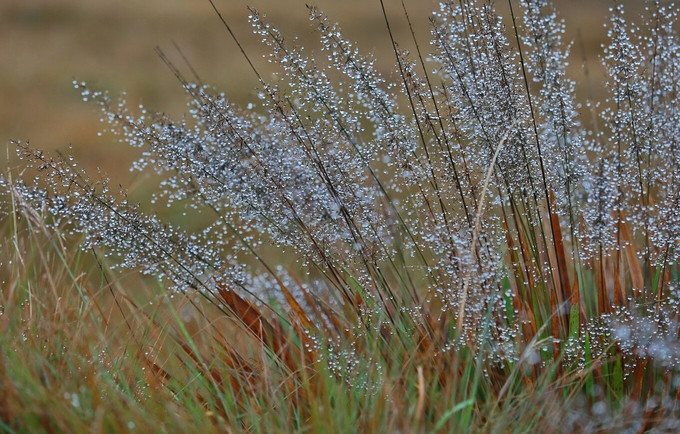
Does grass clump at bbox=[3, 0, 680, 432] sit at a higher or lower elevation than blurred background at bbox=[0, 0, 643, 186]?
lower

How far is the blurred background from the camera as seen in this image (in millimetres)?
6301

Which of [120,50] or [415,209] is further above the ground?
[120,50]

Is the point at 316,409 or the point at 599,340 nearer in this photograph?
the point at 316,409

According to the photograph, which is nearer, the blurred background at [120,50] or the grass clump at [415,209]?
the grass clump at [415,209]

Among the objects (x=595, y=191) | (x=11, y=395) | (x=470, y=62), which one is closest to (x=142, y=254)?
(x=11, y=395)

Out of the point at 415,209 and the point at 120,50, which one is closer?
the point at 415,209

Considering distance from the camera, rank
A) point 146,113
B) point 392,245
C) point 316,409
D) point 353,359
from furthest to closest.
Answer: point 392,245
point 146,113
point 353,359
point 316,409

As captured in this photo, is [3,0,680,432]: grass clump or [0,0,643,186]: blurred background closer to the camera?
[3,0,680,432]: grass clump

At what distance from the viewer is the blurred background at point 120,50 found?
630cm

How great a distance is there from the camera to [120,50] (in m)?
7.41

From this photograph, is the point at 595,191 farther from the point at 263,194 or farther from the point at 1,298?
the point at 1,298

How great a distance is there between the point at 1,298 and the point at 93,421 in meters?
0.61

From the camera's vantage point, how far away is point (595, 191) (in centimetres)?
160

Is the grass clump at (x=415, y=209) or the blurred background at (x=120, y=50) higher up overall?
the blurred background at (x=120, y=50)
